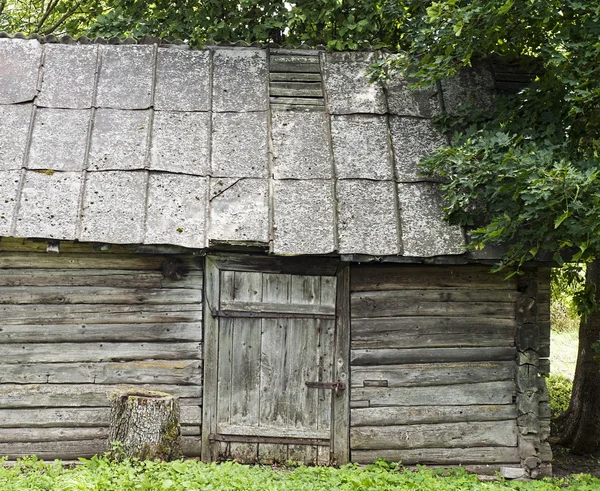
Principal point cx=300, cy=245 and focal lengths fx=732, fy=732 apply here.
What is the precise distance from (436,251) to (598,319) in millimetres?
3730

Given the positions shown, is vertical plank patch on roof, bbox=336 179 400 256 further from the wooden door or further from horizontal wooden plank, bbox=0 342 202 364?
horizontal wooden plank, bbox=0 342 202 364

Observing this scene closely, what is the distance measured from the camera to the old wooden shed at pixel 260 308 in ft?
23.0

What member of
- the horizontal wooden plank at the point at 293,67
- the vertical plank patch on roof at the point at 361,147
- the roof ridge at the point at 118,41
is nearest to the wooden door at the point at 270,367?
the vertical plank patch on roof at the point at 361,147

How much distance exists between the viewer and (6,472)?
6.33 meters

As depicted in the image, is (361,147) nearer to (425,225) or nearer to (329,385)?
(425,225)

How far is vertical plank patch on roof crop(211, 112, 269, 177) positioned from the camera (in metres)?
7.46

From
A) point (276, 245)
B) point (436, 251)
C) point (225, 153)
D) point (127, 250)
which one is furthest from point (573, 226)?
point (127, 250)

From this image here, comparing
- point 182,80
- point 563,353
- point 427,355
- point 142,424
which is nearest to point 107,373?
point 142,424

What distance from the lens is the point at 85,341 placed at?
23.5 ft

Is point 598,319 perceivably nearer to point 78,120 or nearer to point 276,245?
point 276,245

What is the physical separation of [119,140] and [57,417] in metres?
2.85

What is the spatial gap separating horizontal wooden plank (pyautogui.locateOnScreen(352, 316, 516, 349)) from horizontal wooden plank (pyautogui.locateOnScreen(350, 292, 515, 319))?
5 centimetres

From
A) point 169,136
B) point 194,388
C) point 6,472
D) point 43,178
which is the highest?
point 169,136

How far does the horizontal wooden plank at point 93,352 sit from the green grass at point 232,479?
3.24 ft
